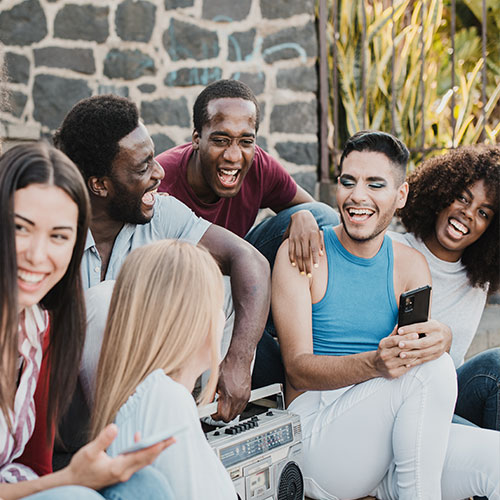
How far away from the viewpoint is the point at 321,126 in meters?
4.22

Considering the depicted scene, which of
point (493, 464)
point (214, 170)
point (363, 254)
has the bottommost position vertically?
point (493, 464)

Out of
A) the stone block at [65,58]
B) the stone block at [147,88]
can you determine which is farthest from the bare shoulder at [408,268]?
the stone block at [65,58]

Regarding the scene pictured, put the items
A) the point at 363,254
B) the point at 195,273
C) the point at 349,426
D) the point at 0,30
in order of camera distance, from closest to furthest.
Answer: the point at 195,273
the point at 349,426
the point at 363,254
the point at 0,30

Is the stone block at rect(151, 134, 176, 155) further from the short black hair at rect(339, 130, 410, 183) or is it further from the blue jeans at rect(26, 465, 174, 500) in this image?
the blue jeans at rect(26, 465, 174, 500)

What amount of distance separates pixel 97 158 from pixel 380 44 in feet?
9.22

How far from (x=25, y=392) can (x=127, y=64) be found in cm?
276

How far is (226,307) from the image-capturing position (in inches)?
93.4

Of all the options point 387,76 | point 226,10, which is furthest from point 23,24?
point 387,76

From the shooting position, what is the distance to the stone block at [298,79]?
401 centimetres

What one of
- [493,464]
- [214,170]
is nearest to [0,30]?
[214,170]

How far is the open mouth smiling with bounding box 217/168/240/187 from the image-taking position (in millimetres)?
2678

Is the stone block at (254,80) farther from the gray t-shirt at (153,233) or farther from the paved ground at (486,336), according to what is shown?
the paved ground at (486,336)

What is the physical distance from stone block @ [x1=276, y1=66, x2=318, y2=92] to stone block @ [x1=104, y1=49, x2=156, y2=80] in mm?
765

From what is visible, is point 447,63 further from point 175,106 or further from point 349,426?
point 349,426
